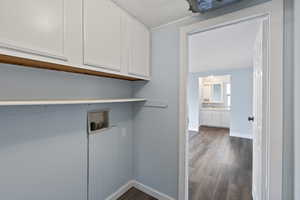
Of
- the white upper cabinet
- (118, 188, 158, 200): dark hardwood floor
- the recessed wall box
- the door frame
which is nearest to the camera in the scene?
the white upper cabinet

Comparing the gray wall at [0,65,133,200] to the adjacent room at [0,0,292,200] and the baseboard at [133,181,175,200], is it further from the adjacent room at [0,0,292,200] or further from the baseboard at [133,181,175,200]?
the baseboard at [133,181,175,200]

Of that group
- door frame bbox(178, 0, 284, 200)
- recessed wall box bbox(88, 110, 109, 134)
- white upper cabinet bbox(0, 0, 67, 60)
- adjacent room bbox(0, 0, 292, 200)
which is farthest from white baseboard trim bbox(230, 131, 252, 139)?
white upper cabinet bbox(0, 0, 67, 60)

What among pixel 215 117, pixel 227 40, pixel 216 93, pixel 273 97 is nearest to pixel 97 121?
pixel 273 97

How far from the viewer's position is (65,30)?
3.12ft

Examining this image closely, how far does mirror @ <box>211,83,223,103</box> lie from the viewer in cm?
661

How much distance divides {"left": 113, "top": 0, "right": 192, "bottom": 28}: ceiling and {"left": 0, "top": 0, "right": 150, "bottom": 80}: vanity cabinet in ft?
0.28

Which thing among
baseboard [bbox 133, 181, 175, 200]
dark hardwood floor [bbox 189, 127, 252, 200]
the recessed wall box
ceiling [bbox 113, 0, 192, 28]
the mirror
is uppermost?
ceiling [bbox 113, 0, 192, 28]

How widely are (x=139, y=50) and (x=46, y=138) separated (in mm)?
1357

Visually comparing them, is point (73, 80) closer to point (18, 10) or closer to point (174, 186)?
point (18, 10)

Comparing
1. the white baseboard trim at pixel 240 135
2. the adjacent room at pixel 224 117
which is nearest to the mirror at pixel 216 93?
the adjacent room at pixel 224 117

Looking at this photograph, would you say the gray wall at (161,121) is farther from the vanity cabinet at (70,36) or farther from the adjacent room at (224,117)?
the adjacent room at (224,117)

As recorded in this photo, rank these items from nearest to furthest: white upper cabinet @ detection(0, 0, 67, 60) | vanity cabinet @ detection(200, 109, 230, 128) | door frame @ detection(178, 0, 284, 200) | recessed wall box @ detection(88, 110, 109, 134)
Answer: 1. white upper cabinet @ detection(0, 0, 67, 60)
2. door frame @ detection(178, 0, 284, 200)
3. recessed wall box @ detection(88, 110, 109, 134)
4. vanity cabinet @ detection(200, 109, 230, 128)

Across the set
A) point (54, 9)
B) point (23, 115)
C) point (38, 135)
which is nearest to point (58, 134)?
point (38, 135)

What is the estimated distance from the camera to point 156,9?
1439mm
